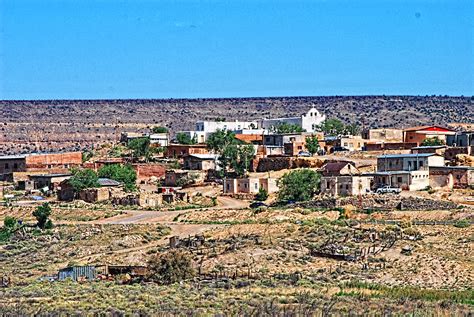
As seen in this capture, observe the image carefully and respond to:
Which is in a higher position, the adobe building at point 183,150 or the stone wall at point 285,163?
the adobe building at point 183,150

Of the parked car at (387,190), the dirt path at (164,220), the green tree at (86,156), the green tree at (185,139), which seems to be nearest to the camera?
the dirt path at (164,220)

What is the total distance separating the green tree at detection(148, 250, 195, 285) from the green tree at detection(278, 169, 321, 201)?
63.8 feet

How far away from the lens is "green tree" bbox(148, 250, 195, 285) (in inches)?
1423

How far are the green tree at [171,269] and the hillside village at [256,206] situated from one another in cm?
56

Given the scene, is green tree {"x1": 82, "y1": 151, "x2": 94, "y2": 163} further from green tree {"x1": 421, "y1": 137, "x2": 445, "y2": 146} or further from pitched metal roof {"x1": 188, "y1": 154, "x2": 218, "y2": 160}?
green tree {"x1": 421, "y1": 137, "x2": 445, "y2": 146}

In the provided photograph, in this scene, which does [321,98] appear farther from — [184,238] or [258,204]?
[184,238]

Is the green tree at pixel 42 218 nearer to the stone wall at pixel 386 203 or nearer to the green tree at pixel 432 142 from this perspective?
the stone wall at pixel 386 203

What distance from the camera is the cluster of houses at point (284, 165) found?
5731 cm

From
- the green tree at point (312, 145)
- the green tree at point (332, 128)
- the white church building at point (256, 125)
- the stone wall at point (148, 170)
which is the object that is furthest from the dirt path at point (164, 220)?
the white church building at point (256, 125)

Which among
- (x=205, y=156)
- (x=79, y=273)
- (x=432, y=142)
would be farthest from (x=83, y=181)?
(x=79, y=273)

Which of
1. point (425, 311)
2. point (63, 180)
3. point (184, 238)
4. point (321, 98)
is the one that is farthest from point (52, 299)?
point (321, 98)

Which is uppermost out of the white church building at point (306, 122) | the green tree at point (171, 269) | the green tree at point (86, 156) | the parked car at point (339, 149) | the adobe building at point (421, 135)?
the white church building at point (306, 122)

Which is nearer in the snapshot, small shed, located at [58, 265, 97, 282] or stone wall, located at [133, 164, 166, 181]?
small shed, located at [58, 265, 97, 282]

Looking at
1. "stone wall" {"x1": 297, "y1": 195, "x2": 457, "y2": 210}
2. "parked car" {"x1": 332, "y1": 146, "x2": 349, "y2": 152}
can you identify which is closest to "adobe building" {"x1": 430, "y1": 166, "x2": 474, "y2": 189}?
"stone wall" {"x1": 297, "y1": 195, "x2": 457, "y2": 210}
